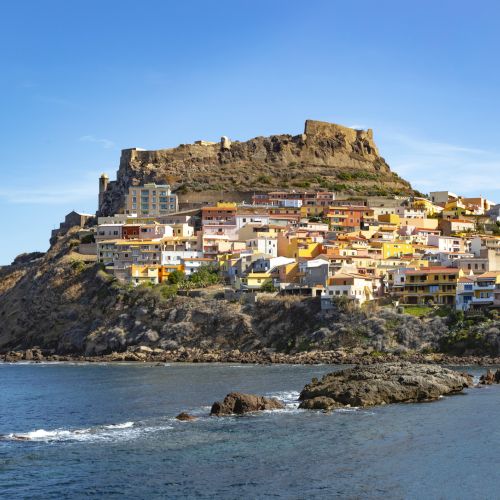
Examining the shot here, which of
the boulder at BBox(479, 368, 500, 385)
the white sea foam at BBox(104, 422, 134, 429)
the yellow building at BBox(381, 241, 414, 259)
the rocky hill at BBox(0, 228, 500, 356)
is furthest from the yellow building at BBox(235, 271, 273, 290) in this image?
the white sea foam at BBox(104, 422, 134, 429)

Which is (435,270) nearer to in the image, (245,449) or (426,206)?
(426,206)

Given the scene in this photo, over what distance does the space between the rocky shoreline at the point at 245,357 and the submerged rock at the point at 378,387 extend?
14.5 m

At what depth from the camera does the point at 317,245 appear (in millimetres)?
90375

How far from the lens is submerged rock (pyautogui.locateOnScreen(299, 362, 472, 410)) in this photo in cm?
4500

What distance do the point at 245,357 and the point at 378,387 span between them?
28457 mm

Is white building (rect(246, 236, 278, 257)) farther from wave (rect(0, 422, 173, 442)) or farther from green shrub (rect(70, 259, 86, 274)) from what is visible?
wave (rect(0, 422, 173, 442))

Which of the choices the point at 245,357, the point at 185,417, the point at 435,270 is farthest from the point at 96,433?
the point at 435,270

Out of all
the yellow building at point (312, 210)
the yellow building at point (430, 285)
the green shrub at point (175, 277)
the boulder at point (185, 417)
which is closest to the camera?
the boulder at point (185, 417)

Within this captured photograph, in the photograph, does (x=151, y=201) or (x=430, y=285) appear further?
(x=151, y=201)

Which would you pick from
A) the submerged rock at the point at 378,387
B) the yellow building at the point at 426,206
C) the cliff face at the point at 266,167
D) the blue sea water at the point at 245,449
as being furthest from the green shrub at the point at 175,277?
the submerged rock at the point at 378,387

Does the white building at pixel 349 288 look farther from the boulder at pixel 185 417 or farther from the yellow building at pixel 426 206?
the yellow building at pixel 426 206

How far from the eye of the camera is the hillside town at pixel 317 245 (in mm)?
76938

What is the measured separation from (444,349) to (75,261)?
44989 mm

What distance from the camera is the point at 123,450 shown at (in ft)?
113
